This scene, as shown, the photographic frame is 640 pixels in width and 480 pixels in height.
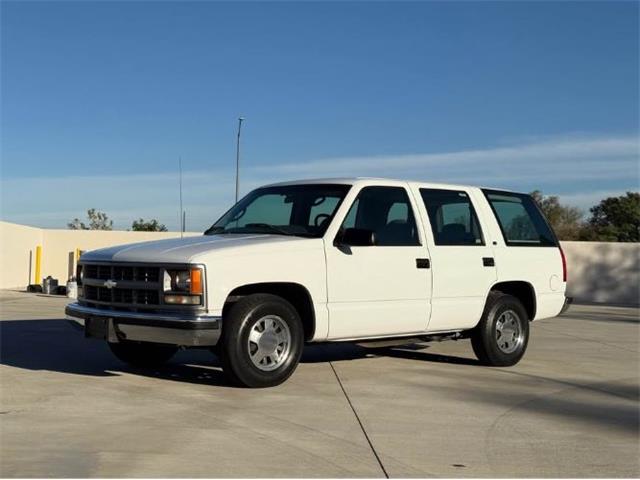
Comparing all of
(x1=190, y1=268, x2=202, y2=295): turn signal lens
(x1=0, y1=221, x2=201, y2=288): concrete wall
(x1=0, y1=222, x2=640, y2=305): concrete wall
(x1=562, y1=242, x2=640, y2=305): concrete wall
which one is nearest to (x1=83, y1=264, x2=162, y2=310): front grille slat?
(x1=190, y1=268, x2=202, y2=295): turn signal lens

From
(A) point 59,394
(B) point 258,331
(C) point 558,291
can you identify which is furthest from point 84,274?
(C) point 558,291

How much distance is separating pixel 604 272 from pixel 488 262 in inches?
802

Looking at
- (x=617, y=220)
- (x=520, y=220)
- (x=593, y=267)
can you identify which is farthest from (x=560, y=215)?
(x=520, y=220)

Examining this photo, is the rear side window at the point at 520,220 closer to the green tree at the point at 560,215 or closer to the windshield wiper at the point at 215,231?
the windshield wiper at the point at 215,231

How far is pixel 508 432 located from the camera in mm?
6078

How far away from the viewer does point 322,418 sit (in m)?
6.28

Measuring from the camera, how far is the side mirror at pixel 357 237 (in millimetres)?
7625

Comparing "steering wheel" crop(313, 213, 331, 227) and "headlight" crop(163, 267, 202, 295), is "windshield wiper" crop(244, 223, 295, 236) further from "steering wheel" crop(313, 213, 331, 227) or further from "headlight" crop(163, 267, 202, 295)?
"headlight" crop(163, 267, 202, 295)

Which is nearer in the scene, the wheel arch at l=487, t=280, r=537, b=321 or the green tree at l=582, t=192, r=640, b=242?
the wheel arch at l=487, t=280, r=537, b=321

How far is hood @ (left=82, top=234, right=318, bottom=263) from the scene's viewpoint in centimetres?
705

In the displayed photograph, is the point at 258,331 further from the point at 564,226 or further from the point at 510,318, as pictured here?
the point at 564,226

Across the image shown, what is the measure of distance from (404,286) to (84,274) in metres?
3.24

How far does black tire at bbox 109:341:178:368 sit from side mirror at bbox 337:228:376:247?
2.21 metres

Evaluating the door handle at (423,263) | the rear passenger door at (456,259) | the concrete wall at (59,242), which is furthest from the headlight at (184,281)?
the concrete wall at (59,242)
